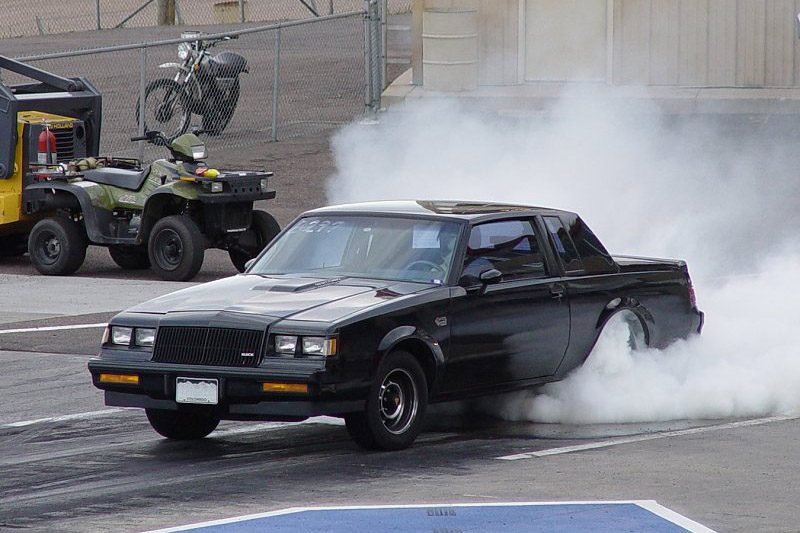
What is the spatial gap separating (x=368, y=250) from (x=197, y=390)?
1601 millimetres

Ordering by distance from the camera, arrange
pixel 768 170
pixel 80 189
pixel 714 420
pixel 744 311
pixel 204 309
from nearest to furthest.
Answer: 1. pixel 204 309
2. pixel 714 420
3. pixel 744 311
4. pixel 80 189
5. pixel 768 170

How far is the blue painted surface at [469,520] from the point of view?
263 inches

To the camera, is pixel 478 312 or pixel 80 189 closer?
pixel 478 312

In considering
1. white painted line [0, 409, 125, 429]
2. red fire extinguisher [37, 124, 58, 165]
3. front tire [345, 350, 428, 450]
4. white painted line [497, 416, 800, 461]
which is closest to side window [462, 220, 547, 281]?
front tire [345, 350, 428, 450]

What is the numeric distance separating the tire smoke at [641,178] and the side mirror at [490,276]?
8.69 ft

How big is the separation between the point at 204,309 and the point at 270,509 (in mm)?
1718

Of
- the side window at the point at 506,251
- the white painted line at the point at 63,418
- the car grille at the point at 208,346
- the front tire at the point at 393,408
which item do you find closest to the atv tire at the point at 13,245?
the white painted line at the point at 63,418

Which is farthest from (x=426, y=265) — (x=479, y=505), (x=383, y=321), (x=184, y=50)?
(x=184, y=50)

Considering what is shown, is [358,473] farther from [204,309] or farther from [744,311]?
[744,311]

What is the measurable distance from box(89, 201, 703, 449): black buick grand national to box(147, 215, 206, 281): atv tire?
558 centimetres

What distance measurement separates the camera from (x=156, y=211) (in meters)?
15.5

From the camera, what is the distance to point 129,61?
3136 cm

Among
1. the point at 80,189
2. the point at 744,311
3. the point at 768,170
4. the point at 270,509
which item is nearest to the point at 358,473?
the point at 270,509

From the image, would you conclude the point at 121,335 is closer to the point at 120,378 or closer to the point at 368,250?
the point at 120,378
